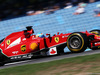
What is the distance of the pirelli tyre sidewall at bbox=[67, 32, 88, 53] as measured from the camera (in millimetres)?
6250

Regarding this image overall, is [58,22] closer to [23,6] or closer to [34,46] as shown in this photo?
[23,6]

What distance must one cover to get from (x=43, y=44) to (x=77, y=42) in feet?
4.48

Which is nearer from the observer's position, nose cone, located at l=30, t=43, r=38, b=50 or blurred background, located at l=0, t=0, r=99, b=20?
nose cone, located at l=30, t=43, r=38, b=50

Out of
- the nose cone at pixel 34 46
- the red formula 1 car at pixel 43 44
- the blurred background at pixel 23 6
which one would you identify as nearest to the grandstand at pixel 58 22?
the blurred background at pixel 23 6

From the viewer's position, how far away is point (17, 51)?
748cm

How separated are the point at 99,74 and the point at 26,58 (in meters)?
4.12

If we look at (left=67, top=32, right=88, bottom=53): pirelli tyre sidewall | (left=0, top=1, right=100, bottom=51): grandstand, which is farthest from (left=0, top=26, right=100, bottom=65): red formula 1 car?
(left=0, top=1, right=100, bottom=51): grandstand

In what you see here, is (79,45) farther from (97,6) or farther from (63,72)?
(97,6)

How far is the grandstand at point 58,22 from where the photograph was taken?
10814 mm

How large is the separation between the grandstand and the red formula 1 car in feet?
12.3

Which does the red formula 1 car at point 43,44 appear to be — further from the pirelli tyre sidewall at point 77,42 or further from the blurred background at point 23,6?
the blurred background at point 23,6

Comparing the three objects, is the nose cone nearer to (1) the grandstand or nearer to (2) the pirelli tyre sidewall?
(2) the pirelli tyre sidewall

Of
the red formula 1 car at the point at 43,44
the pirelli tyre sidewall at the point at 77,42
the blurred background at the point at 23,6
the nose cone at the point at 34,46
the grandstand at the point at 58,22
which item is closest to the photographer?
the pirelli tyre sidewall at the point at 77,42

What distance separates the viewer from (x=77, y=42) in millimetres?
6398
